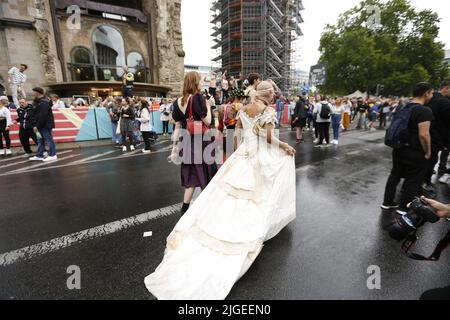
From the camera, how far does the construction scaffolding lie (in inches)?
1820

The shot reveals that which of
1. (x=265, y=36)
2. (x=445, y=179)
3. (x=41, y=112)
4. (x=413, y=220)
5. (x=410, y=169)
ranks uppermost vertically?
(x=265, y=36)

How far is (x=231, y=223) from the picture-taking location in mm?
2641

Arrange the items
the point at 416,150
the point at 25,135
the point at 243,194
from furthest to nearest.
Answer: the point at 25,135 < the point at 416,150 < the point at 243,194

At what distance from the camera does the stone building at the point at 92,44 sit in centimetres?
1719

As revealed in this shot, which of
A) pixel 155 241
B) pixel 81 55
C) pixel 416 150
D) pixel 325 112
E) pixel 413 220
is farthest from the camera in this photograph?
pixel 81 55

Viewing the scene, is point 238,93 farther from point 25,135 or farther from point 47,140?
point 25,135

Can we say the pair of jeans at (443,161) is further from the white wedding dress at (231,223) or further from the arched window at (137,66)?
the arched window at (137,66)

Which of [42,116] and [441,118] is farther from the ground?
[42,116]

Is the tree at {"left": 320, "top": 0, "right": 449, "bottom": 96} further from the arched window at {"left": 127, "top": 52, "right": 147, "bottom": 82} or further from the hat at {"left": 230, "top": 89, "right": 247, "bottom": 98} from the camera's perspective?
the hat at {"left": 230, "top": 89, "right": 247, "bottom": 98}

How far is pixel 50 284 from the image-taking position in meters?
2.31

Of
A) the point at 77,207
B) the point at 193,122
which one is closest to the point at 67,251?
the point at 77,207

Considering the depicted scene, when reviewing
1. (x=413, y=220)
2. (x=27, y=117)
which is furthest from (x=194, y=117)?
(x=27, y=117)

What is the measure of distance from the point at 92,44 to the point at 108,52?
138 cm

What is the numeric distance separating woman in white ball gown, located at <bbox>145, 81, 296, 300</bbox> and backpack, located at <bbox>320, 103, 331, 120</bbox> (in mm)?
6645
